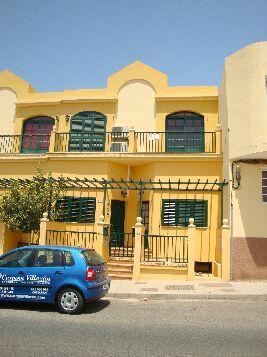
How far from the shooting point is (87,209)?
53.1 ft

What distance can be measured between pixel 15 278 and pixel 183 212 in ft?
30.4

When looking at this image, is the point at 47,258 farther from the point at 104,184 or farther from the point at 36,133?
the point at 36,133

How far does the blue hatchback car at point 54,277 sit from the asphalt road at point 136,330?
1.16ft

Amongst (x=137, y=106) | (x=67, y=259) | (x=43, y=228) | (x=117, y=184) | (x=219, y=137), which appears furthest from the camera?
(x=137, y=106)

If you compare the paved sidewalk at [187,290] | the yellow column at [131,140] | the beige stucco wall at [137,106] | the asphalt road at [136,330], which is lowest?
the asphalt road at [136,330]

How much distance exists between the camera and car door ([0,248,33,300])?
312 inches

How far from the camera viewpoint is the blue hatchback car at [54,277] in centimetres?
770

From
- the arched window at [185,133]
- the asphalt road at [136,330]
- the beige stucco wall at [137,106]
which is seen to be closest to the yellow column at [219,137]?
the arched window at [185,133]

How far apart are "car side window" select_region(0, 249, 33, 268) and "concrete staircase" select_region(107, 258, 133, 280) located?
5041mm

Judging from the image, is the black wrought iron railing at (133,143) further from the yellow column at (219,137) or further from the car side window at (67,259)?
the car side window at (67,259)

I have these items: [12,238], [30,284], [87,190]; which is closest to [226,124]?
[87,190]

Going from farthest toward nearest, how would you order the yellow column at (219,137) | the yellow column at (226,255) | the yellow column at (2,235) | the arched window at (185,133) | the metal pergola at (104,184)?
the arched window at (185,133), the yellow column at (219,137), the metal pergola at (104,184), the yellow column at (2,235), the yellow column at (226,255)

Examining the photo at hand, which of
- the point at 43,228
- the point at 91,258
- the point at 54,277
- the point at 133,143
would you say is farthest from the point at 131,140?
the point at 54,277

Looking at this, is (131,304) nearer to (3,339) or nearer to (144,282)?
(144,282)
